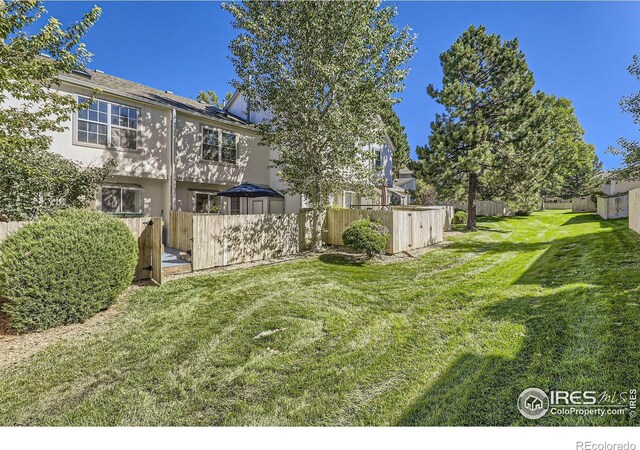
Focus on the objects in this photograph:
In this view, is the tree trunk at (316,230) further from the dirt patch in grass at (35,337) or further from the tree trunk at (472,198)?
the tree trunk at (472,198)

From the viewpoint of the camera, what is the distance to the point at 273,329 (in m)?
5.16

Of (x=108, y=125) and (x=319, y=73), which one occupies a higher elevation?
(x=319, y=73)

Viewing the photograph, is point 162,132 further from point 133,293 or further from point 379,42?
point 379,42

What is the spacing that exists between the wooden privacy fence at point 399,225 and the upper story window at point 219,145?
6.09 m

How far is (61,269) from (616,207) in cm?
3006

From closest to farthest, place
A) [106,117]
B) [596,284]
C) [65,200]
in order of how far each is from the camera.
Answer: [596,284]
[65,200]
[106,117]

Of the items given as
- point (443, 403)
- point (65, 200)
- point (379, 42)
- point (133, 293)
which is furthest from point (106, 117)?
point (443, 403)

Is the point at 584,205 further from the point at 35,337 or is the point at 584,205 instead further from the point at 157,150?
the point at 35,337

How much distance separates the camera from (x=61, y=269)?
16.8 feet

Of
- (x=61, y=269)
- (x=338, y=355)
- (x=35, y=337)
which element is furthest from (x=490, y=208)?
(x=35, y=337)

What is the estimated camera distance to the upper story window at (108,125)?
1118 cm

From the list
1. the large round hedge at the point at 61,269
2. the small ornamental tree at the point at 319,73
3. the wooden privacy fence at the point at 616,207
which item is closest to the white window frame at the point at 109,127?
the small ornamental tree at the point at 319,73

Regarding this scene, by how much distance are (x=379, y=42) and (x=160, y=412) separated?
12.1 metres

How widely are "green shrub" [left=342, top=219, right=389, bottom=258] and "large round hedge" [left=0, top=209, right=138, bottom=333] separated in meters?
6.87
